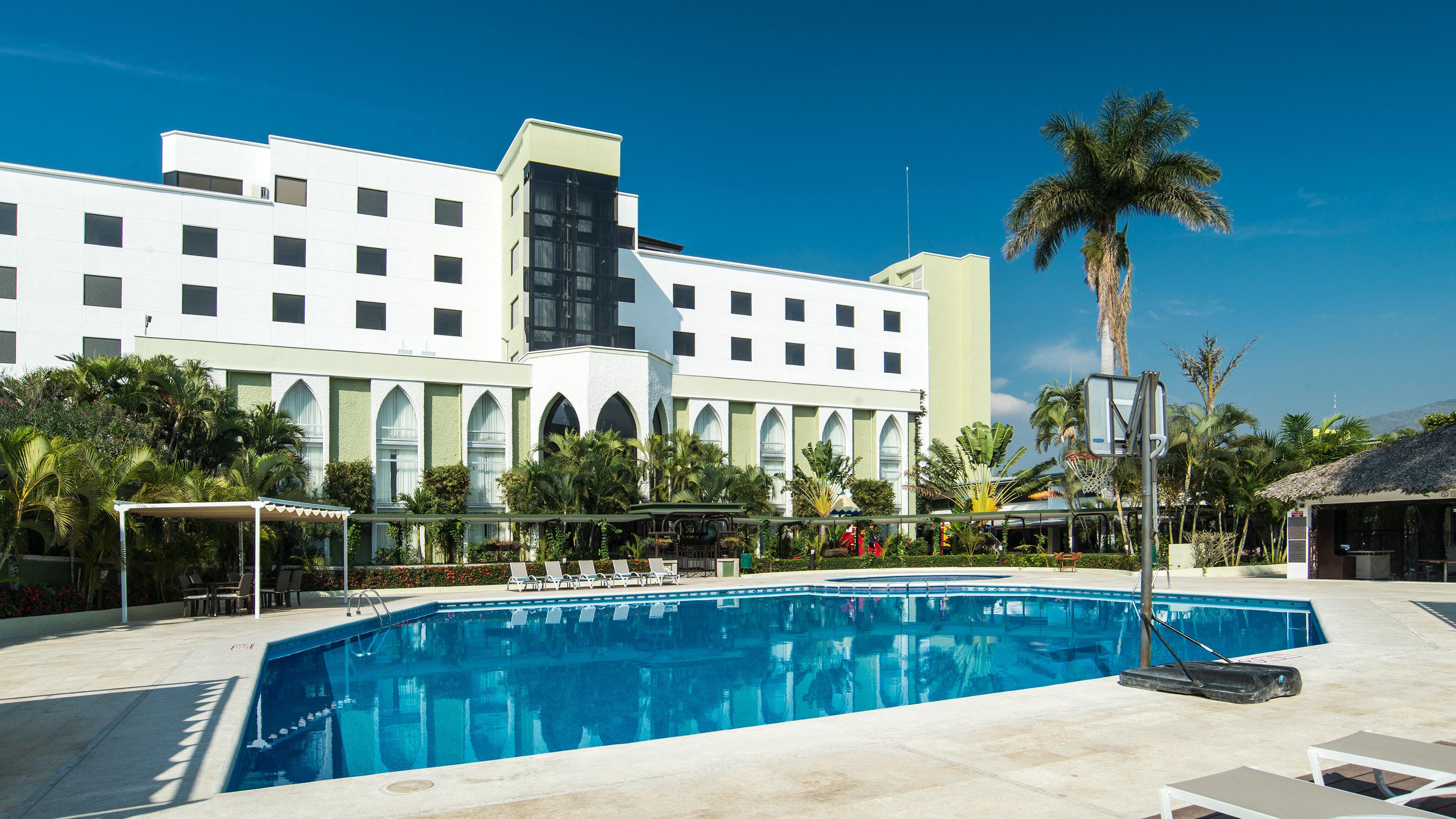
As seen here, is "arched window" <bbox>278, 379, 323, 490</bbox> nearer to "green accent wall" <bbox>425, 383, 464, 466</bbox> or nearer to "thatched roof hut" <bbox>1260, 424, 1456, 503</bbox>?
"green accent wall" <bbox>425, 383, 464, 466</bbox>

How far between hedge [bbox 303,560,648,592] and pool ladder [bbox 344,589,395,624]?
1136 mm

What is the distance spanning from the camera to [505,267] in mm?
34469

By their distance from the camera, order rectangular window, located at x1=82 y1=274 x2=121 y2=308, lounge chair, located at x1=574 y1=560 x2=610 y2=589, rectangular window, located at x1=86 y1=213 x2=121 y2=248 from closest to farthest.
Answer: lounge chair, located at x1=574 y1=560 x2=610 y2=589, rectangular window, located at x1=82 y1=274 x2=121 y2=308, rectangular window, located at x1=86 y1=213 x2=121 y2=248

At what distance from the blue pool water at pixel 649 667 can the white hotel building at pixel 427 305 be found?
39.5 ft

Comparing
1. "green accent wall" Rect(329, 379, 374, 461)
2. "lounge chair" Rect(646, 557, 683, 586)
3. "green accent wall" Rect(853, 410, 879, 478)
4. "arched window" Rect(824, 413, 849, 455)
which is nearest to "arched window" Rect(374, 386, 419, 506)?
"green accent wall" Rect(329, 379, 374, 461)

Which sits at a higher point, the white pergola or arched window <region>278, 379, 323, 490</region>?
arched window <region>278, 379, 323, 490</region>

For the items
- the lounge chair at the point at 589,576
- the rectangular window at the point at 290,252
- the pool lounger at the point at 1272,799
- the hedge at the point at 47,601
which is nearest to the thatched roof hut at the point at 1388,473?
the lounge chair at the point at 589,576

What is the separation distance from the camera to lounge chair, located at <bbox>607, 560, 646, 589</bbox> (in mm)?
24172

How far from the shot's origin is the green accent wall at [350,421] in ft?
95.3

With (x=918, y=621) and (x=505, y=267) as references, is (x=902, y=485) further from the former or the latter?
(x=918, y=621)

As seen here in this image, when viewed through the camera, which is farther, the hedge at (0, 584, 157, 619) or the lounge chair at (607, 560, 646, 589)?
the lounge chair at (607, 560, 646, 589)

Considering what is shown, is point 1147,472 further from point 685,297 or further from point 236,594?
point 685,297

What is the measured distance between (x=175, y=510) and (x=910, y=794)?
1495 cm

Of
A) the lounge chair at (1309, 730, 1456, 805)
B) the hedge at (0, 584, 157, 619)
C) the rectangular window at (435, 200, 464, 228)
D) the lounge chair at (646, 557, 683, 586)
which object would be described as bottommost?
the lounge chair at (646, 557, 683, 586)
